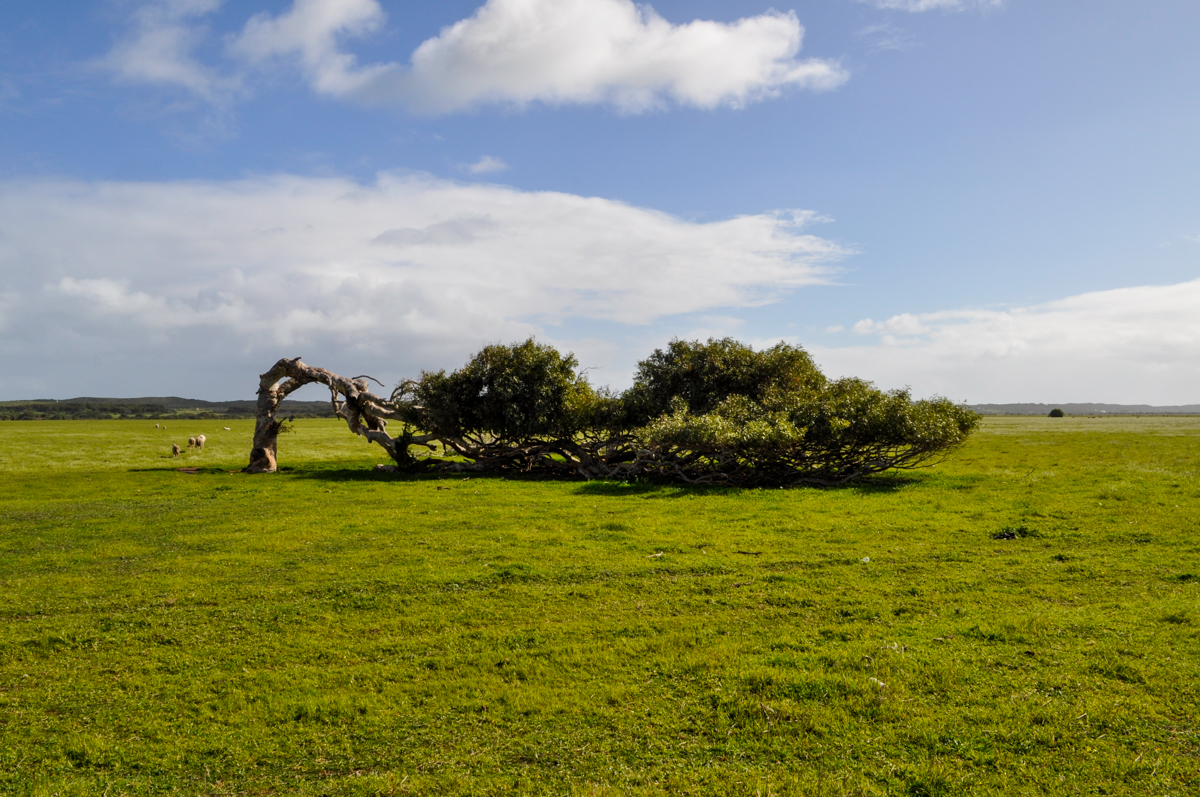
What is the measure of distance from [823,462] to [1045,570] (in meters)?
18.4

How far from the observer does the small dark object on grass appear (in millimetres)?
18295

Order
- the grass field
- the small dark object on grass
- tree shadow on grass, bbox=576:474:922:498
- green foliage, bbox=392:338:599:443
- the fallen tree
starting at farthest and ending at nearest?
1. green foliage, bbox=392:338:599:443
2. the fallen tree
3. tree shadow on grass, bbox=576:474:922:498
4. the small dark object on grass
5. the grass field

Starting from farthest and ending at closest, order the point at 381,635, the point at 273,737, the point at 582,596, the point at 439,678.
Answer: the point at 582,596 < the point at 381,635 < the point at 439,678 < the point at 273,737

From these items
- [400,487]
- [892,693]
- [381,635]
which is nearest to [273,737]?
[381,635]

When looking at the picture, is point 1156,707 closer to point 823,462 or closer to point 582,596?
point 582,596

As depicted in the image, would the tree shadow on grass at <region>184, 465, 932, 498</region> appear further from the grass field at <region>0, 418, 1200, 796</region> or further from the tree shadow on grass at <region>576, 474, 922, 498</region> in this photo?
the grass field at <region>0, 418, 1200, 796</region>

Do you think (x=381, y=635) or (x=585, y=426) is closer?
(x=381, y=635)

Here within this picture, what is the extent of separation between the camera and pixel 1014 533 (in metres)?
18.4

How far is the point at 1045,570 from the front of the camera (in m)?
14.8

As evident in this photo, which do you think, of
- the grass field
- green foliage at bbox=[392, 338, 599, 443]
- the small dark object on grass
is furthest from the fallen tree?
the small dark object on grass

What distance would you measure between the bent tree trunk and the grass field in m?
18.1

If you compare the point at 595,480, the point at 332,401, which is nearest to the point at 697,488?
the point at 595,480

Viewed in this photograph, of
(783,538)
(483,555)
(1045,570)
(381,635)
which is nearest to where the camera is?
(381,635)

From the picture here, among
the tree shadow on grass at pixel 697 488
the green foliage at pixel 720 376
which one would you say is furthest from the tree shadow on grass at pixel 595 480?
the green foliage at pixel 720 376
